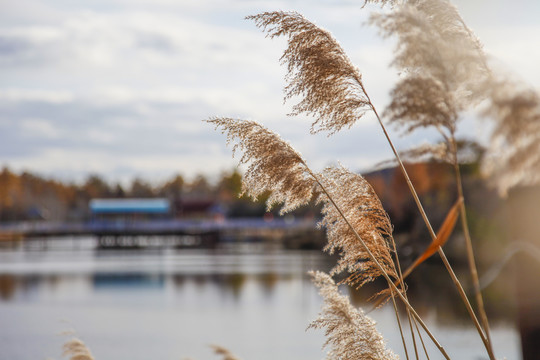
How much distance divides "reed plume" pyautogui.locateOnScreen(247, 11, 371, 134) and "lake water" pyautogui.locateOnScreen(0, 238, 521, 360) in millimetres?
5826

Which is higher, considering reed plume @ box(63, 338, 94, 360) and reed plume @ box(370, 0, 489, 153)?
reed plume @ box(370, 0, 489, 153)

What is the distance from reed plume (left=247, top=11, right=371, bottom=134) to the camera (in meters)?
3.13

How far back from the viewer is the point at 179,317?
22.8 metres

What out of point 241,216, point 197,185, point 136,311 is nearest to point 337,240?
point 136,311

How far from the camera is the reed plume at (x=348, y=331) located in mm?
3465

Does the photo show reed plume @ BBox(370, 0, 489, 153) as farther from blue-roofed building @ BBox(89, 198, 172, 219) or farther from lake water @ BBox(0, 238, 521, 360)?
blue-roofed building @ BBox(89, 198, 172, 219)

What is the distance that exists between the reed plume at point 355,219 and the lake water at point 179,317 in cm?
546

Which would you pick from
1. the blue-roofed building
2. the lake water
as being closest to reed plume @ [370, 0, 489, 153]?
the lake water

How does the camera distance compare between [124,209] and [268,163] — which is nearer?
[268,163]

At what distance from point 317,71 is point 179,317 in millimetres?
Answer: 20639

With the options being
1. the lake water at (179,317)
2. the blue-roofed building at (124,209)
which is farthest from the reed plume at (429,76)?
the blue-roofed building at (124,209)

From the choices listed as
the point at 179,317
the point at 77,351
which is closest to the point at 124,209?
the point at 179,317

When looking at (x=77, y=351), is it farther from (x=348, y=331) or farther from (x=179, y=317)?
(x=179, y=317)

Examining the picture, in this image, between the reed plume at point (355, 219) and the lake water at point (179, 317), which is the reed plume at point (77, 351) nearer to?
the reed plume at point (355, 219)
